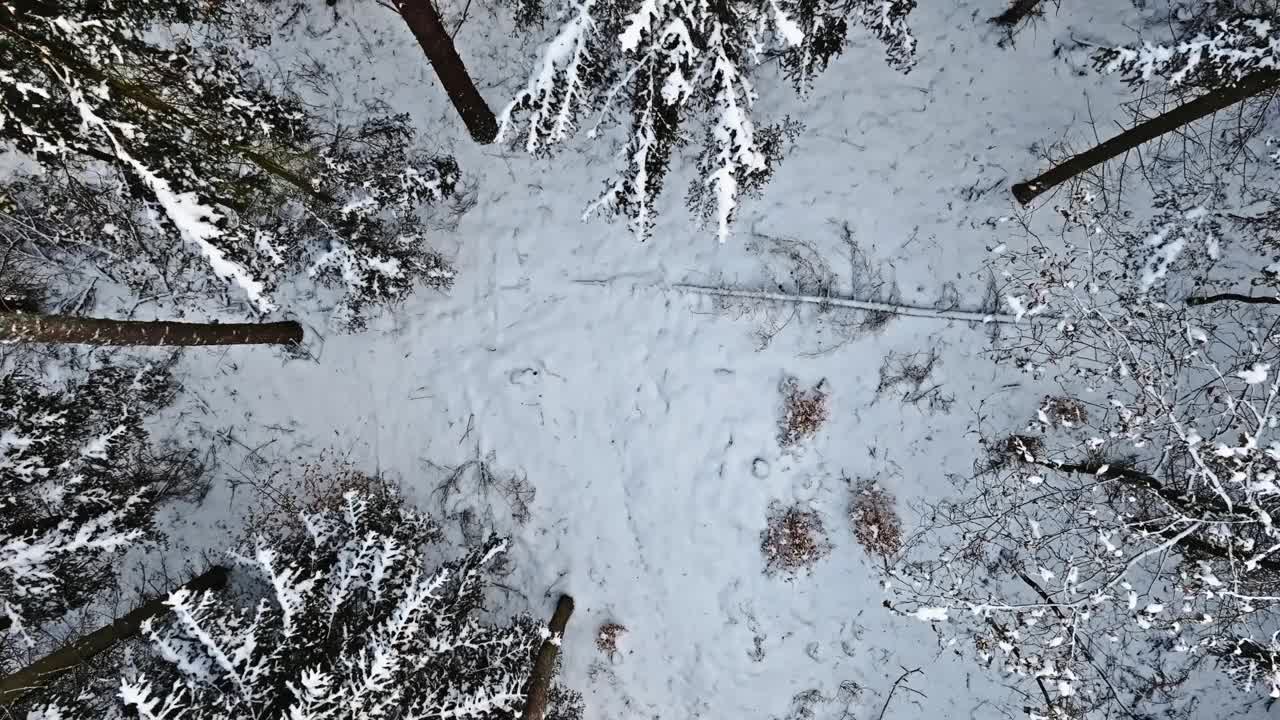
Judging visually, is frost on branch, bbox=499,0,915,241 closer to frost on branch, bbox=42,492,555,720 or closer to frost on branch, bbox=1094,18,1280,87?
frost on branch, bbox=1094,18,1280,87

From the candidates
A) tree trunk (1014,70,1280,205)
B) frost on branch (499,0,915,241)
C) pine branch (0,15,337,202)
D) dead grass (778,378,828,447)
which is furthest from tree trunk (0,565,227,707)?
tree trunk (1014,70,1280,205)

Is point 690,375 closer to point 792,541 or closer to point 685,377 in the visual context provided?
point 685,377

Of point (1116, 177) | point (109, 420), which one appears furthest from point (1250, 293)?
point (109, 420)

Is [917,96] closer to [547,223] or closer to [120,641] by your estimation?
[547,223]

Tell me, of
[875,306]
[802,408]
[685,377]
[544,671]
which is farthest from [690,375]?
[544,671]

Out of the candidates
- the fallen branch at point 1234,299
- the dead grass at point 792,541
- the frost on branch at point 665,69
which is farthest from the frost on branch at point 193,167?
the fallen branch at point 1234,299

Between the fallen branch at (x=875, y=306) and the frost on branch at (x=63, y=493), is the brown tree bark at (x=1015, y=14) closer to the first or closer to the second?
the fallen branch at (x=875, y=306)

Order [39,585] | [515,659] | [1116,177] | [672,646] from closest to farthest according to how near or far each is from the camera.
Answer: [39,585], [515,659], [1116,177], [672,646]
